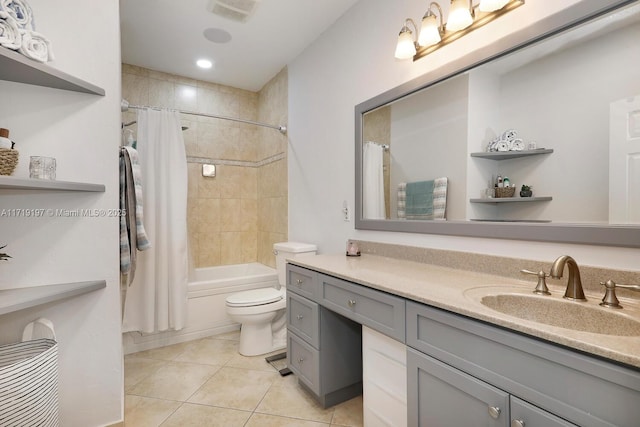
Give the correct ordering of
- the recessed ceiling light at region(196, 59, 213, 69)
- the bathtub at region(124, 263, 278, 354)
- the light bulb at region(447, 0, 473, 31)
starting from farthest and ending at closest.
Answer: the recessed ceiling light at region(196, 59, 213, 69), the bathtub at region(124, 263, 278, 354), the light bulb at region(447, 0, 473, 31)

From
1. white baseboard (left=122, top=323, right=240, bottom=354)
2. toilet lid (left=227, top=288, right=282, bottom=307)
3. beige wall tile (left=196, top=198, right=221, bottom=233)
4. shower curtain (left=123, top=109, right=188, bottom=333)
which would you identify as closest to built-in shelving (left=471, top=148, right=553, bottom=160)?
toilet lid (left=227, top=288, right=282, bottom=307)

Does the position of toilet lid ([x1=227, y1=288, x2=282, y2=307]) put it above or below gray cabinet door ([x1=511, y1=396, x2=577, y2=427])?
below

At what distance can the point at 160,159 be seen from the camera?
2.54 metres

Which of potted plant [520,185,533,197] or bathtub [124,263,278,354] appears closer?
potted plant [520,185,533,197]

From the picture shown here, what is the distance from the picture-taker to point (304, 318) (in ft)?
5.78

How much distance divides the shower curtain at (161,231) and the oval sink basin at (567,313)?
2.33m

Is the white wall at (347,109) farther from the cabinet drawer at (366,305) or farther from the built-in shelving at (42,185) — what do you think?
the built-in shelving at (42,185)

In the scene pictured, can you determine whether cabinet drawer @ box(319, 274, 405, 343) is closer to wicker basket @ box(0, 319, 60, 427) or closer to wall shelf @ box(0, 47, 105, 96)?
wicker basket @ box(0, 319, 60, 427)

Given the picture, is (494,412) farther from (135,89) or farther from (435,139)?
(135,89)

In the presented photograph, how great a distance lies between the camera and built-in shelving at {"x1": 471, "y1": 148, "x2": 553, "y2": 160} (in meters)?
1.21

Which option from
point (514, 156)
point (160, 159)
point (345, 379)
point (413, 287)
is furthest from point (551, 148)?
point (160, 159)

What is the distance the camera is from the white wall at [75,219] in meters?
1.30

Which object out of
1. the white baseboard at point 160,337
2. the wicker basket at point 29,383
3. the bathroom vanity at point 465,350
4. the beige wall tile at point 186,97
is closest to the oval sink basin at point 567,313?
the bathroom vanity at point 465,350

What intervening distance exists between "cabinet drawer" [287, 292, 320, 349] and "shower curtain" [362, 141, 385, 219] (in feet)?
2.34
